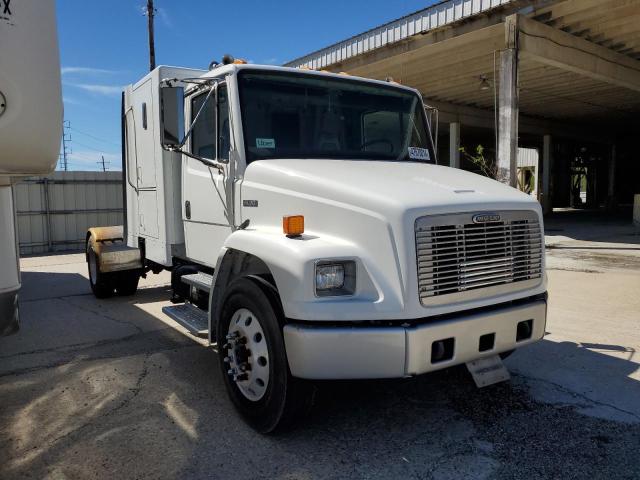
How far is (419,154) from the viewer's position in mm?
4594

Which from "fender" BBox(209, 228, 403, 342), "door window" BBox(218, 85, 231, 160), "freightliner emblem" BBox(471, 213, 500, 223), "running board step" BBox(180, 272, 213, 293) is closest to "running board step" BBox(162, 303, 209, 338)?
"running board step" BBox(180, 272, 213, 293)

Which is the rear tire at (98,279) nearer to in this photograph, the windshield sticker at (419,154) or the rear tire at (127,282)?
the rear tire at (127,282)

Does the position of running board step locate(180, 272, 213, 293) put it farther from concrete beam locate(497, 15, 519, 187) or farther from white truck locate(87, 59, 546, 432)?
concrete beam locate(497, 15, 519, 187)

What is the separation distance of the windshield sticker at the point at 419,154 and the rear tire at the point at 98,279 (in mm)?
4937

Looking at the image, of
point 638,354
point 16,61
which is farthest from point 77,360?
point 638,354

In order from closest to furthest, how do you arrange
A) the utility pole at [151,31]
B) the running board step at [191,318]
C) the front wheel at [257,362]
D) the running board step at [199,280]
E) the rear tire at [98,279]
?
the front wheel at [257,362]
the running board step at [191,318]
the running board step at [199,280]
the rear tire at [98,279]
the utility pole at [151,31]

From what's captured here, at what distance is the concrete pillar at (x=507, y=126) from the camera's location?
1234 cm

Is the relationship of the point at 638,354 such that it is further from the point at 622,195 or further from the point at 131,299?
the point at 622,195

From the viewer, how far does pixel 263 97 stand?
401 centimetres

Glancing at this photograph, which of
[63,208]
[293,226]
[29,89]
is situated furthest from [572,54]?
Result: [63,208]

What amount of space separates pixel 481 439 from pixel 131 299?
5.93 metres

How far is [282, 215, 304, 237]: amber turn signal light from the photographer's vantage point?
10.4ft

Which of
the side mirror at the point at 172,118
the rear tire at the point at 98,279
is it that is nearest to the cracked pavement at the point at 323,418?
the rear tire at the point at 98,279

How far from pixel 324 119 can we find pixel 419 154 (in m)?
0.96
